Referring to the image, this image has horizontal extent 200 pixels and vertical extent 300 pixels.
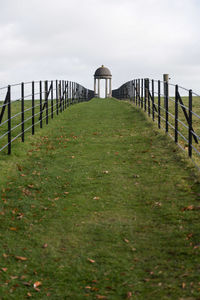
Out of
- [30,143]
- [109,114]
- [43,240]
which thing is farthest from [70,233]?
[109,114]

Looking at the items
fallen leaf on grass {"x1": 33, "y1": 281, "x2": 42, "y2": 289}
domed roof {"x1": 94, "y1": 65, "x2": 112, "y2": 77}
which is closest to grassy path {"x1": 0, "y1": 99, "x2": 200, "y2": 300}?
fallen leaf on grass {"x1": 33, "y1": 281, "x2": 42, "y2": 289}

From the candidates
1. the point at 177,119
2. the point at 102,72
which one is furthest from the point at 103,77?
the point at 177,119

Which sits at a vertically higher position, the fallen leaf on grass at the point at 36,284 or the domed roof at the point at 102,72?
the domed roof at the point at 102,72

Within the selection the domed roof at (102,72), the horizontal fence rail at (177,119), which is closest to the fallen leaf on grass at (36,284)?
the horizontal fence rail at (177,119)

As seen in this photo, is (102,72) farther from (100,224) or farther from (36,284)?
(36,284)

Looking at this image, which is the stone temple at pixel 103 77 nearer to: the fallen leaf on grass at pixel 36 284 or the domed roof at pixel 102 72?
the domed roof at pixel 102 72

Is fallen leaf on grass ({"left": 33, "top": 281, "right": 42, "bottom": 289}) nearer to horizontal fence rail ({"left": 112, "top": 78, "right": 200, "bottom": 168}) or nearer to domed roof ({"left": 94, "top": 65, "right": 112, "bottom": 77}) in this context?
horizontal fence rail ({"left": 112, "top": 78, "right": 200, "bottom": 168})

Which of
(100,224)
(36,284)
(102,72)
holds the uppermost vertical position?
(102,72)

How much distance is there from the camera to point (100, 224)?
287 inches

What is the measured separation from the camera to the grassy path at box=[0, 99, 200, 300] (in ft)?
18.0

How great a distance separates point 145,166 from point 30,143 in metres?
4.91

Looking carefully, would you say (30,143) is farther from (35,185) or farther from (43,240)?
(43,240)

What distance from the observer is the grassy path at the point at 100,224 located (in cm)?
547

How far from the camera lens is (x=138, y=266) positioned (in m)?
5.86
